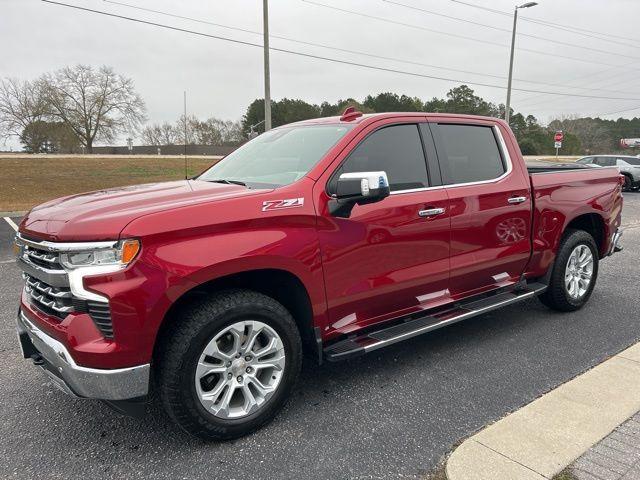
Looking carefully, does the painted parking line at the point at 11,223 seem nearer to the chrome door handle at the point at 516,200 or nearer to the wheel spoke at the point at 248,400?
the wheel spoke at the point at 248,400

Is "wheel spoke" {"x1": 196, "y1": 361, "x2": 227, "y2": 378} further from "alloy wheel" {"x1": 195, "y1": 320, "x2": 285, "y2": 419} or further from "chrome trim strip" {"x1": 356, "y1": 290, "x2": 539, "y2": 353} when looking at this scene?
"chrome trim strip" {"x1": 356, "y1": 290, "x2": 539, "y2": 353}

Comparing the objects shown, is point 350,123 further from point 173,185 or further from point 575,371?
point 575,371

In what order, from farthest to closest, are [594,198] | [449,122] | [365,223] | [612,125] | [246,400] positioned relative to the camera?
[612,125] → [594,198] → [449,122] → [365,223] → [246,400]

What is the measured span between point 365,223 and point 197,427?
5.06ft

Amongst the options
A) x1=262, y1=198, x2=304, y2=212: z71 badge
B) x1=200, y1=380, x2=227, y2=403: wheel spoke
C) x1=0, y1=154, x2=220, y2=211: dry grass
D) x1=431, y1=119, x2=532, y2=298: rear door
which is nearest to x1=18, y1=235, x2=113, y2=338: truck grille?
x1=200, y1=380, x2=227, y2=403: wheel spoke

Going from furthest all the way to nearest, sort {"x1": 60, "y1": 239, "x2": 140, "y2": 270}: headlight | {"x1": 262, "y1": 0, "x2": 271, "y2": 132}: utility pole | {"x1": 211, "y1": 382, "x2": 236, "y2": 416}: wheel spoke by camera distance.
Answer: {"x1": 262, "y1": 0, "x2": 271, "y2": 132}: utility pole < {"x1": 211, "y1": 382, "x2": 236, "y2": 416}: wheel spoke < {"x1": 60, "y1": 239, "x2": 140, "y2": 270}: headlight

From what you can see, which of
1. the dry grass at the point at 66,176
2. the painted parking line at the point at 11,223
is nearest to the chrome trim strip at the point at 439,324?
the painted parking line at the point at 11,223

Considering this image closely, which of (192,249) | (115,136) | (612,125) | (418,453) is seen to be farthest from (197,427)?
(612,125)

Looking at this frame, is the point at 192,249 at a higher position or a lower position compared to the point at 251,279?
higher

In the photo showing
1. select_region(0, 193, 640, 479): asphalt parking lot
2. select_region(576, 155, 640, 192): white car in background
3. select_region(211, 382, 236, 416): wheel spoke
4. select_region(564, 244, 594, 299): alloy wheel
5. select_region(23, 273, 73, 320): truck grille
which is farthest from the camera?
select_region(576, 155, 640, 192): white car in background

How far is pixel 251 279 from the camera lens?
9.50ft

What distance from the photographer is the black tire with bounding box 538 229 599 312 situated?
4.63 meters

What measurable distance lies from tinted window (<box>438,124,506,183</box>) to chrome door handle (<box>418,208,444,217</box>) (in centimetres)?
31

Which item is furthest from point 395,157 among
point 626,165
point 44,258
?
point 626,165
